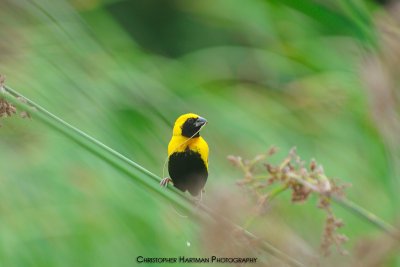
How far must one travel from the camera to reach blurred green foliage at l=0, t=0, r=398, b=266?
95 cm

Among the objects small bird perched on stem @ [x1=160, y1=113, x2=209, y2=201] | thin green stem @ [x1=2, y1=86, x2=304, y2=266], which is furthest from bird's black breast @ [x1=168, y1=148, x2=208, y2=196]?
thin green stem @ [x1=2, y1=86, x2=304, y2=266]

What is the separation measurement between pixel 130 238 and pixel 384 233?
871 mm

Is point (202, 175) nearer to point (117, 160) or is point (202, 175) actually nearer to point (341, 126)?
point (117, 160)

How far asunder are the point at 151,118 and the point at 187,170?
0.14m

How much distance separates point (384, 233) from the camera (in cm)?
37

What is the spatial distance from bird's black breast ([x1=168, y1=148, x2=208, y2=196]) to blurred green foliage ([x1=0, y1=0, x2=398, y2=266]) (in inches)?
1.4

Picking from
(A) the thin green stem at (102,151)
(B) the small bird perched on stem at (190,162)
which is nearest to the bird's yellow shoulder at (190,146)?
(B) the small bird perched on stem at (190,162)

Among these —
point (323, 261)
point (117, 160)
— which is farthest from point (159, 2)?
point (323, 261)

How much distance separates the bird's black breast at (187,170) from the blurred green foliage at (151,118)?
0.11ft

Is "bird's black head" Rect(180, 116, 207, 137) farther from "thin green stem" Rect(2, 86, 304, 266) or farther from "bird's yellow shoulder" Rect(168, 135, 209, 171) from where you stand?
"thin green stem" Rect(2, 86, 304, 266)

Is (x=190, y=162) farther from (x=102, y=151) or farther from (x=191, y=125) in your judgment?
(x=102, y=151)

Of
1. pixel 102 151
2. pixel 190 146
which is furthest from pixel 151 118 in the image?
pixel 102 151

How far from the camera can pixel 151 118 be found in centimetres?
92

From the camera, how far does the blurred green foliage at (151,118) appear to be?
0.95m
